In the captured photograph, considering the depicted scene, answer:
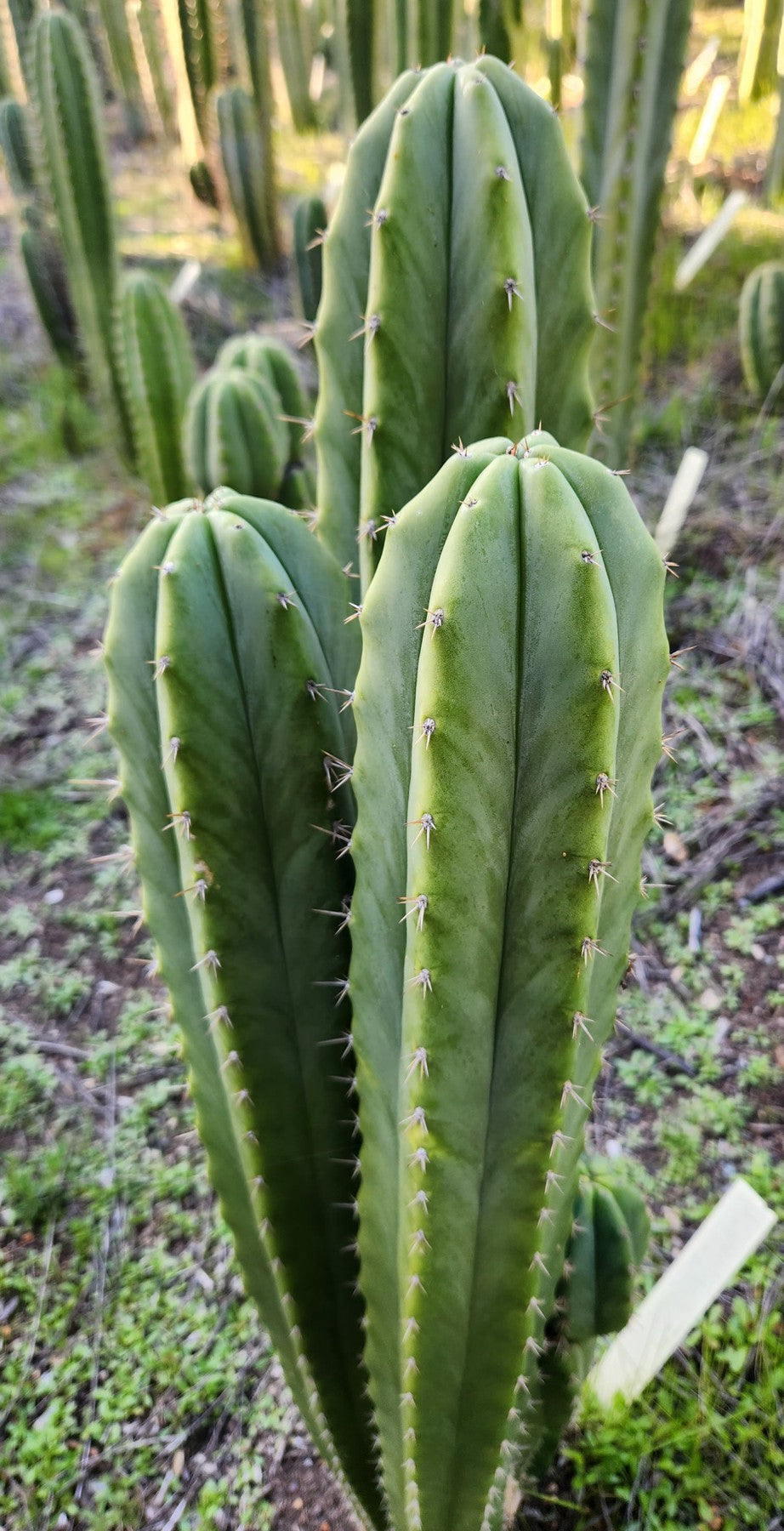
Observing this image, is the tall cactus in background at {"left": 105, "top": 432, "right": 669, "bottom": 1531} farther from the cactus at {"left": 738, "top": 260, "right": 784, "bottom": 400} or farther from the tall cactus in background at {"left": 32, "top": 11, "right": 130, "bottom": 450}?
the tall cactus in background at {"left": 32, "top": 11, "right": 130, "bottom": 450}

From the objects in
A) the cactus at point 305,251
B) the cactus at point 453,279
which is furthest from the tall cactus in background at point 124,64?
the cactus at point 453,279

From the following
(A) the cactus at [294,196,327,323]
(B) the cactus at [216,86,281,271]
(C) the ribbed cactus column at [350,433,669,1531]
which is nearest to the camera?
(C) the ribbed cactus column at [350,433,669,1531]

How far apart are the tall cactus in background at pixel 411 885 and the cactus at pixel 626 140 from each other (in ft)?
6.20

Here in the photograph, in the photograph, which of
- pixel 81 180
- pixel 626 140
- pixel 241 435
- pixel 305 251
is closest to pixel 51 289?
pixel 81 180

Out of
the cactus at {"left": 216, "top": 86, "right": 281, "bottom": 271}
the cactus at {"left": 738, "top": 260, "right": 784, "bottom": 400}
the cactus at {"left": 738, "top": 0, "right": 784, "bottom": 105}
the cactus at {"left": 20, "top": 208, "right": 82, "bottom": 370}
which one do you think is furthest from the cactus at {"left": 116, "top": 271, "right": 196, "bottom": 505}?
the cactus at {"left": 738, "top": 0, "right": 784, "bottom": 105}

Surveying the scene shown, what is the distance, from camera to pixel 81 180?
13.9 ft

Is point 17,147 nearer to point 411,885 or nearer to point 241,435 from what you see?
point 241,435

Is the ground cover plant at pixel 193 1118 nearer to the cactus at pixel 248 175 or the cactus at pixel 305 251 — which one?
the cactus at pixel 305 251

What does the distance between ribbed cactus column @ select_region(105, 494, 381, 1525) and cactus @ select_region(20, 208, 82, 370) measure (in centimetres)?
459

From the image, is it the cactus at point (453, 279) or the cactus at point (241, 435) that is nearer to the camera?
the cactus at point (453, 279)

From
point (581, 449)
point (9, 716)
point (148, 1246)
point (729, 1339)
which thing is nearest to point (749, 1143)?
point (729, 1339)

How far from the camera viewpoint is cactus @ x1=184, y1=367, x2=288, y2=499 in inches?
109

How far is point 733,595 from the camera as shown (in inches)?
132

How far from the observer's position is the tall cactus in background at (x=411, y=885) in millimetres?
935
